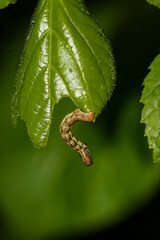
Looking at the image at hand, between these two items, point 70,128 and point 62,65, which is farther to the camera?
point 70,128

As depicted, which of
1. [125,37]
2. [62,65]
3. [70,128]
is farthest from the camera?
[125,37]

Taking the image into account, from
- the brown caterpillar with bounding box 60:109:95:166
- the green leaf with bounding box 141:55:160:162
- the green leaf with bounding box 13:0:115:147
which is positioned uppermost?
the green leaf with bounding box 13:0:115:147

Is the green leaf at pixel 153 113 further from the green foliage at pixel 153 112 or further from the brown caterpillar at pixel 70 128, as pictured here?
the brown caterpillar at pixel 70 128

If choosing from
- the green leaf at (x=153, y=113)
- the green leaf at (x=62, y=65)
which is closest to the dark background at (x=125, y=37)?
the green leaf at (x=153, y=113)

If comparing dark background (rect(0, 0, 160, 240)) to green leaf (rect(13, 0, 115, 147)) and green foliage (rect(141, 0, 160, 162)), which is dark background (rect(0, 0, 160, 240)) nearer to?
green foliage (rect(141, 0, 160, 162))

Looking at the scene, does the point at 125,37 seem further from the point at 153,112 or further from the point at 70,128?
the point at 153,112

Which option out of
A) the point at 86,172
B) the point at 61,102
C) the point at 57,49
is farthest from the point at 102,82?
the point at 86,172

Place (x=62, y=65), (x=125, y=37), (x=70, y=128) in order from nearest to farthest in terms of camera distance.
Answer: (x=62, y=65) < (x=70, y=128) < (x=125, y=37)

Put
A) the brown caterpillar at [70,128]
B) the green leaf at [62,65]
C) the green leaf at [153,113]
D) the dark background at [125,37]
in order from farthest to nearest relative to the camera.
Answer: the dark background at [125,37], the brown caterpillar at [70,128], the green leaf at [153,113], the green leaf at [62,65]

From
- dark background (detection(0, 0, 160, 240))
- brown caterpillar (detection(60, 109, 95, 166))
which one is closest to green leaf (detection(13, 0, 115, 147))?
brown caterpillar (detection(60, 109, 95, 166))

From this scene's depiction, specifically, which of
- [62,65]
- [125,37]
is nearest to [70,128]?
[62,65]
